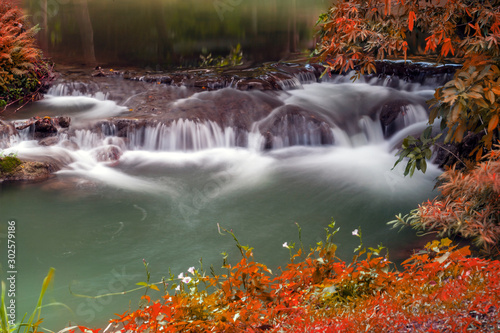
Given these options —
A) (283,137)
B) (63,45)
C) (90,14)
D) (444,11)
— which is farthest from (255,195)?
(90,14)

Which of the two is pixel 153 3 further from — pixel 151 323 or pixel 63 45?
pixel 151 323

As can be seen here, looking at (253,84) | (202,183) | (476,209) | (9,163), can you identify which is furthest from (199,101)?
(476,209)

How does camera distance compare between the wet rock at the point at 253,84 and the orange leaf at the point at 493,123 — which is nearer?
the orange leaf at the point at 493,123

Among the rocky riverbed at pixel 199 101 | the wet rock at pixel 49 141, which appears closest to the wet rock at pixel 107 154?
the rocky riverbed at pixel 199 101

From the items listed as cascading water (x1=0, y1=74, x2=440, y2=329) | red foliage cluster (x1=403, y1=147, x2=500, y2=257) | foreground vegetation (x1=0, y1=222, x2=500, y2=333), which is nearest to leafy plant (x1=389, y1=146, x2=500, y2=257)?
red foliage cluster (x1=403, y1=147, x2=500, y2=257)

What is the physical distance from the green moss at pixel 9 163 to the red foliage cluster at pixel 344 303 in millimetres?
5495

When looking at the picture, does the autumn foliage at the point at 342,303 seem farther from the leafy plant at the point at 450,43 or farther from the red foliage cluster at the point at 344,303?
the leafy plant at the point at 450,43

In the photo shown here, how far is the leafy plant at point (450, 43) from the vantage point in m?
4.38

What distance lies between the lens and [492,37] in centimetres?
456

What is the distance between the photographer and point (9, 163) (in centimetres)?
767

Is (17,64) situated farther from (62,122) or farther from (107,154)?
(107,154)

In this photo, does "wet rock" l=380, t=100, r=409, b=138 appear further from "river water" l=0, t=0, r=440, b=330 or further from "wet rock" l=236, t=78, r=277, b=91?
"wet rock" l=236, t=78, r=277, b=91

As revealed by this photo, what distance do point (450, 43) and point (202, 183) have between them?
431cm

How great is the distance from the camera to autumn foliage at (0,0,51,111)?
10625 mm
